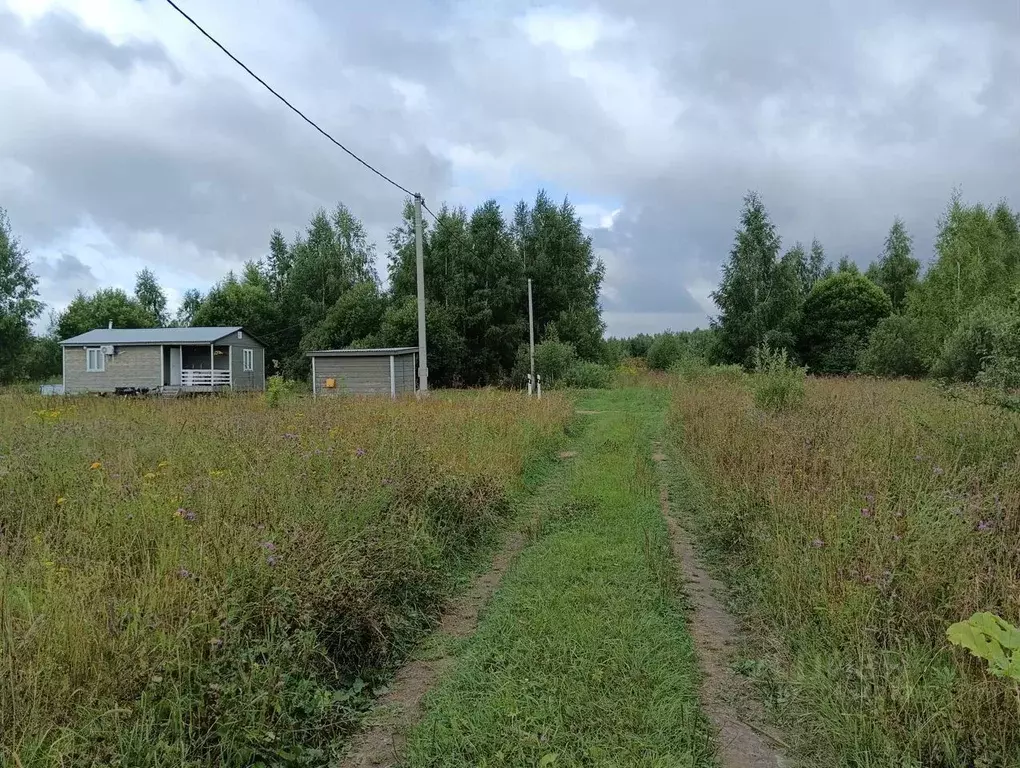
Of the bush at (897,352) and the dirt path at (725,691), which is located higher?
the bush at (897,352)

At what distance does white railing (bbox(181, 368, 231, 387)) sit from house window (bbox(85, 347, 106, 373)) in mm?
4128

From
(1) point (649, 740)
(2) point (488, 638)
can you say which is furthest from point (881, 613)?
A: (2) point (488, 638)

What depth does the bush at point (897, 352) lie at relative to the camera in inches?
1128

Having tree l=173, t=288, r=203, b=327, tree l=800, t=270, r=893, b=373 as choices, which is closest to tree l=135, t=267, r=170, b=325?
tree l=173, t=288, r=203, b=327

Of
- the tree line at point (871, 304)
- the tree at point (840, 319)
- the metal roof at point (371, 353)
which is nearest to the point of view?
the metal roof at point (371, 353)

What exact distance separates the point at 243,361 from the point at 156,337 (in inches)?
173

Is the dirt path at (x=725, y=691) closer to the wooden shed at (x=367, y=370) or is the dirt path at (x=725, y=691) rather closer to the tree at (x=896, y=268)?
the wooden shed at (x=367, y=370)

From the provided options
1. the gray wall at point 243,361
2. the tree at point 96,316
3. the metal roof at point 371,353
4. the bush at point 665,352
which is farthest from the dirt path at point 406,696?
the tree at point 96,316

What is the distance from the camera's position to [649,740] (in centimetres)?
259

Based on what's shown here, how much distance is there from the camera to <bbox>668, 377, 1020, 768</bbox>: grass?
2396mm

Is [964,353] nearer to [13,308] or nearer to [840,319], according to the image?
[840,319]

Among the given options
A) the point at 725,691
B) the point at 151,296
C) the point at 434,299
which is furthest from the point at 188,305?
the point at 725,691

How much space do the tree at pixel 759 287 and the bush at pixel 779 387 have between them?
25.7 meters

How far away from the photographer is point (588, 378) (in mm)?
29078
